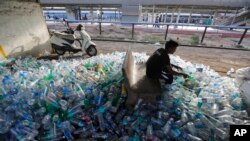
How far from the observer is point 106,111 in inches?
101

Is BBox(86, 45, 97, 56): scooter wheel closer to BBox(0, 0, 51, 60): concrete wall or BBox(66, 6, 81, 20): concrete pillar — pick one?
BBox(0, 0, 51, 60): concrete wall

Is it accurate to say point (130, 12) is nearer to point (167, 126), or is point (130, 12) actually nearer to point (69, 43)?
point (69, 43)

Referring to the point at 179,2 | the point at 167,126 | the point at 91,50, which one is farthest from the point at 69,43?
the point at 179,2

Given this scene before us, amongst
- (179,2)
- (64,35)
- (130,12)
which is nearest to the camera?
(64,35)

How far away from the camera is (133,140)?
224 centimetres

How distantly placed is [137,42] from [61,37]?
4239 millimetres

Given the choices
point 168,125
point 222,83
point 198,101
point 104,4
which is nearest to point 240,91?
point 222,83

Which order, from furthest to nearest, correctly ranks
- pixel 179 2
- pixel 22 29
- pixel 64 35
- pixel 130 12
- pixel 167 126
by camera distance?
1. pixel 130 12
2. pixel 179 2
3. pixel 64 35
4. pixel 22 29
5. pixel 167 126

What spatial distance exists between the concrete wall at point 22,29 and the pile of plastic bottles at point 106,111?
189 centimetres

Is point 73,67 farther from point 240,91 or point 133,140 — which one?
A: point 240,91

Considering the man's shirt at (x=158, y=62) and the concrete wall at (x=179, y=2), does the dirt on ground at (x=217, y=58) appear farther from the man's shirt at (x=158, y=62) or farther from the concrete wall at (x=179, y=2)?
the concrete wall at (x=179, y=2)

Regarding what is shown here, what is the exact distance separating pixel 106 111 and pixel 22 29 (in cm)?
437

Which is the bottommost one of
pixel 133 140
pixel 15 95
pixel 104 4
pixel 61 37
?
pixel 133 140

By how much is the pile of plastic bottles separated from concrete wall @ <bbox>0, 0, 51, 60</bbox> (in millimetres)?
1892
